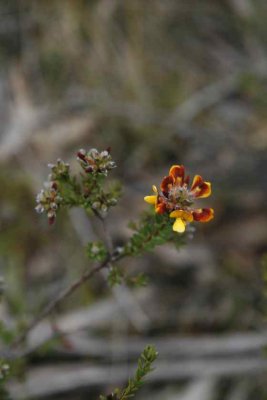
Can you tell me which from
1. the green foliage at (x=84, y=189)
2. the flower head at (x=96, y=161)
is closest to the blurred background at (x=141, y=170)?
the green foliage at (x=84, y=189)

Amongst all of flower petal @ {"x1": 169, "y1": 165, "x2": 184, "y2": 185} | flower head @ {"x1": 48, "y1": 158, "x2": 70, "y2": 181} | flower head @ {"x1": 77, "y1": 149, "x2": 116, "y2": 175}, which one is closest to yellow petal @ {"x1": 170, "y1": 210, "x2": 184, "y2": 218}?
flower petal @ {"x1": 169, "y1": 165, "x2": 184, "y2": 185}

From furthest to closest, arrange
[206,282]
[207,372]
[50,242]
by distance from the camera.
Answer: [50,242]
[206,282]
[207,372]

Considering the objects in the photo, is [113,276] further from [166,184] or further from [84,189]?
[166,184]

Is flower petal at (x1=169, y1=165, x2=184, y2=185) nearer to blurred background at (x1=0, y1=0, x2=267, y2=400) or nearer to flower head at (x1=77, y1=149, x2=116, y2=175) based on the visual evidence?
flower head at (x1=77, y1=149, x2=116, y2=175)

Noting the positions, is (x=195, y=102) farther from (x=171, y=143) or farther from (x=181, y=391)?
(x=181, y=391)

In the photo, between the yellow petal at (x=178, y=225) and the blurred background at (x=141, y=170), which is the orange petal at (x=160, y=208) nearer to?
the yellow petal at (x=178, y=225)

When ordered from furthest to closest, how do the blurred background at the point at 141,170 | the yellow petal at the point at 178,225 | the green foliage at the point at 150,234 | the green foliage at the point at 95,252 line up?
the blurred background at the point at 141,170 → the green foliage at the point at 95,252 → the green foliage at the point at 150,234 → the yellow petal at the point at 178,225

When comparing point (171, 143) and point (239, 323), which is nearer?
point (239, 323)

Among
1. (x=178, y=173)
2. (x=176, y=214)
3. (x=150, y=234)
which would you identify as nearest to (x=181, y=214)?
(x=176, y=214)

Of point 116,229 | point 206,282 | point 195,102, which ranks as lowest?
point 206,282

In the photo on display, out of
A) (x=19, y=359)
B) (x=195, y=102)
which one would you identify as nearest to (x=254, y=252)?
(x=195, y=102)
